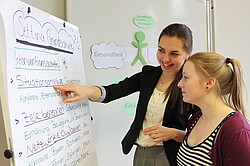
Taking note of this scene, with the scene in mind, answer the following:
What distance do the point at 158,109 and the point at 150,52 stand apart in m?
0.65

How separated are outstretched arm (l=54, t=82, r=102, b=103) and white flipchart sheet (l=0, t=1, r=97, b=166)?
25 millimetres

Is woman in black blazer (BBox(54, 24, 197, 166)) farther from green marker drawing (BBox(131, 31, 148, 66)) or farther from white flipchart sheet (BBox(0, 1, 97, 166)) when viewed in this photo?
green marker drawing (BBox(131, 31, 148, 66))

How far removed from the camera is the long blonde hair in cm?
96

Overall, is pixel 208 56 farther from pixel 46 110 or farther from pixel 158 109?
pixel 46 110

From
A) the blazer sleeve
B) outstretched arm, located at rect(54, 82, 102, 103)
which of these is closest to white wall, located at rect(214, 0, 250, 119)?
the blazer sleeve

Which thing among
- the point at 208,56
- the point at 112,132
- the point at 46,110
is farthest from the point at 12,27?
the point at 112,132

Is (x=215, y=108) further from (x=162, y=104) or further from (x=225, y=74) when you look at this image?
(x=162, y=104)

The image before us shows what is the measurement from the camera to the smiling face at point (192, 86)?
0.97m

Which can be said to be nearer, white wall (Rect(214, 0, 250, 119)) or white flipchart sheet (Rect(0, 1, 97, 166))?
white flipchart sheet (Rect(0, 1, 97, 166))

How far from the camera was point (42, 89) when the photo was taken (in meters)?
0.89

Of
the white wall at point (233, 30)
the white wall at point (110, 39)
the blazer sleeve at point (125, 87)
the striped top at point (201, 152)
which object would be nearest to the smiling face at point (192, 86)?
the striped top at point (201, 152)

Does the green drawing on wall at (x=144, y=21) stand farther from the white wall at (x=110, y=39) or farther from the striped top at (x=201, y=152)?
the striped top at (x=201, y=152)

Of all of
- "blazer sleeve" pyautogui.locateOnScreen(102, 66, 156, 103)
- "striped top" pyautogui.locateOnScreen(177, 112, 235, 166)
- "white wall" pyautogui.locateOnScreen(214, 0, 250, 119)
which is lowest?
"striped top" pyautogui.locateOnScreen(177, 112, 235, 166)

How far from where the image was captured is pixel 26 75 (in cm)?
81
